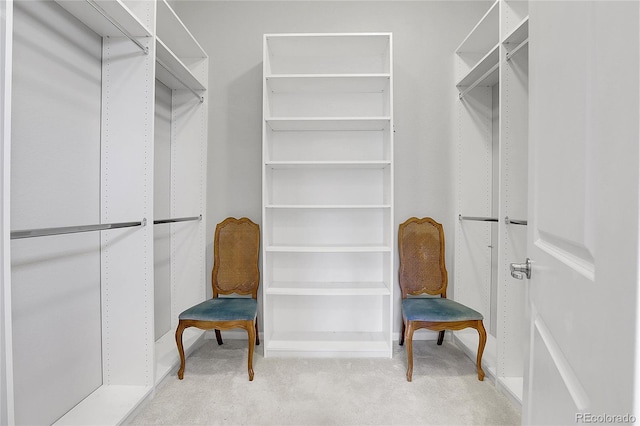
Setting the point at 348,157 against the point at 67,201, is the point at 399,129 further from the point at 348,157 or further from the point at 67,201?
the point at 67,201

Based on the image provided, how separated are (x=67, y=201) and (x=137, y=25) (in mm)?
972

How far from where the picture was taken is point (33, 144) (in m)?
1.43

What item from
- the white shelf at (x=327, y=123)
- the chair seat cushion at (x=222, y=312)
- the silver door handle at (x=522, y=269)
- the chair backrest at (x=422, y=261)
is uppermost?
the white shelf at (x=327, y=123)

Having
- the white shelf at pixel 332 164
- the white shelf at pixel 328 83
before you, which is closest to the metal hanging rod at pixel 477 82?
the white shelf at pixel 328 83

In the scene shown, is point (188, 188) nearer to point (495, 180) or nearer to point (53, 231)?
point (53, 231)

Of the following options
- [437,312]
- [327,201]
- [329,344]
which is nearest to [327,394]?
[329,344]

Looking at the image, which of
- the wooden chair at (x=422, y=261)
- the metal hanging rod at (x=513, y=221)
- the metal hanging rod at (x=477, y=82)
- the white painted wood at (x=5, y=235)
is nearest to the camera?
the white painted wood at (x=5, y=235)

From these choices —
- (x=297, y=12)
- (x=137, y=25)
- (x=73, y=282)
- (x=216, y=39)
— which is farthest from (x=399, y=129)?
(x=73, y=282)

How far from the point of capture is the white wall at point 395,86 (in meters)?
2.78

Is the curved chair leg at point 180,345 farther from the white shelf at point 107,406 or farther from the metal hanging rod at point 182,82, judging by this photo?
the metal hanging rod at point 182,82

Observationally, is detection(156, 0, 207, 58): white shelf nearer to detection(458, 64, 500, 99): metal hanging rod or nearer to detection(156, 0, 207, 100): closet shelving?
detection(156, 0, 207, 100): closet shelving

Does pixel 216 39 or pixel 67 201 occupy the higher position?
pixel 216 39

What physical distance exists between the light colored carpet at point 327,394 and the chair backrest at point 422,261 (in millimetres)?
500

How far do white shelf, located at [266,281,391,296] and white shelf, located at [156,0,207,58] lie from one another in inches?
75.8
